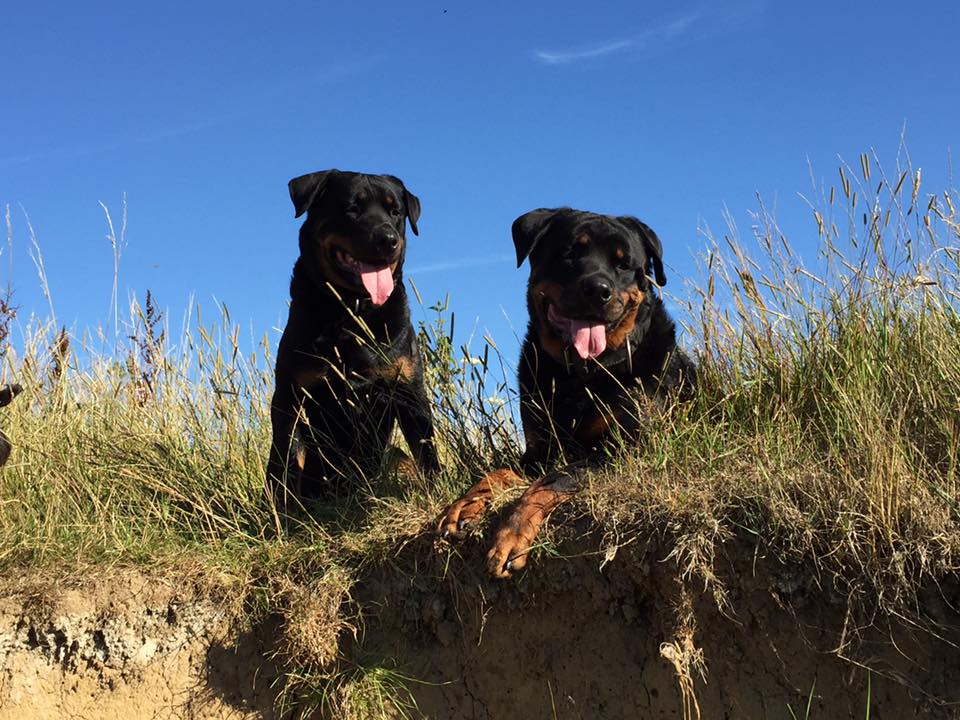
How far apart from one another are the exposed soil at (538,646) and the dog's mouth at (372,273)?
1.31 metres

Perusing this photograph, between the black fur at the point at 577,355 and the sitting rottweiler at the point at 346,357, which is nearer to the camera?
the black fur at the point at 577,355

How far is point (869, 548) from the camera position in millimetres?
2805

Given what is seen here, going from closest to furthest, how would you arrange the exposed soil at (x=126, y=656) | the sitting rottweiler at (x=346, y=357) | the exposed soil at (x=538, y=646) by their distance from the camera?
the exposed soil at (x=538, y=646) → the exposed soil at (x=126, y=656) → the sitting rottweiler at (x=346, y=357)

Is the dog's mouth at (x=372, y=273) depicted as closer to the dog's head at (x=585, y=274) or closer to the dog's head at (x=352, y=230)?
the dog's head at (x=352, y=230)

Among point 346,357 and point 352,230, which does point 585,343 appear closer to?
point 346,357

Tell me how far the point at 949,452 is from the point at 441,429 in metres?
2.05

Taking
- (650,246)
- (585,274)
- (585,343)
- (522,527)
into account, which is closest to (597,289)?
(585,274)

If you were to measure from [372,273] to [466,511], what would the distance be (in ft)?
4.67

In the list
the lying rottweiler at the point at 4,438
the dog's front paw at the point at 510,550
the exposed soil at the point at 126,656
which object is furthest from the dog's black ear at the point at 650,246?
the lying rottweiler at the point at 4,438

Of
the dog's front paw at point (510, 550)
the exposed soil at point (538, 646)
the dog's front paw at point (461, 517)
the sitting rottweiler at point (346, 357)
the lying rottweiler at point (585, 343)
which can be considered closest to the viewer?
the exposed soil at point (538, 646)

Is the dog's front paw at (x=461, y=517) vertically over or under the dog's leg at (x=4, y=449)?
under

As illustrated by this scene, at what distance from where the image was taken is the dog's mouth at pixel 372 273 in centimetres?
417

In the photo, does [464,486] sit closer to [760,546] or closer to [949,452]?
[760,546]

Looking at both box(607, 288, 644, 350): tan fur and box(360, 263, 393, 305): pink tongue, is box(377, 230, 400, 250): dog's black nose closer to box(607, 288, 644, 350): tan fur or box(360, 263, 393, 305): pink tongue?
box(360, 263, 393, 305): pink tongue
